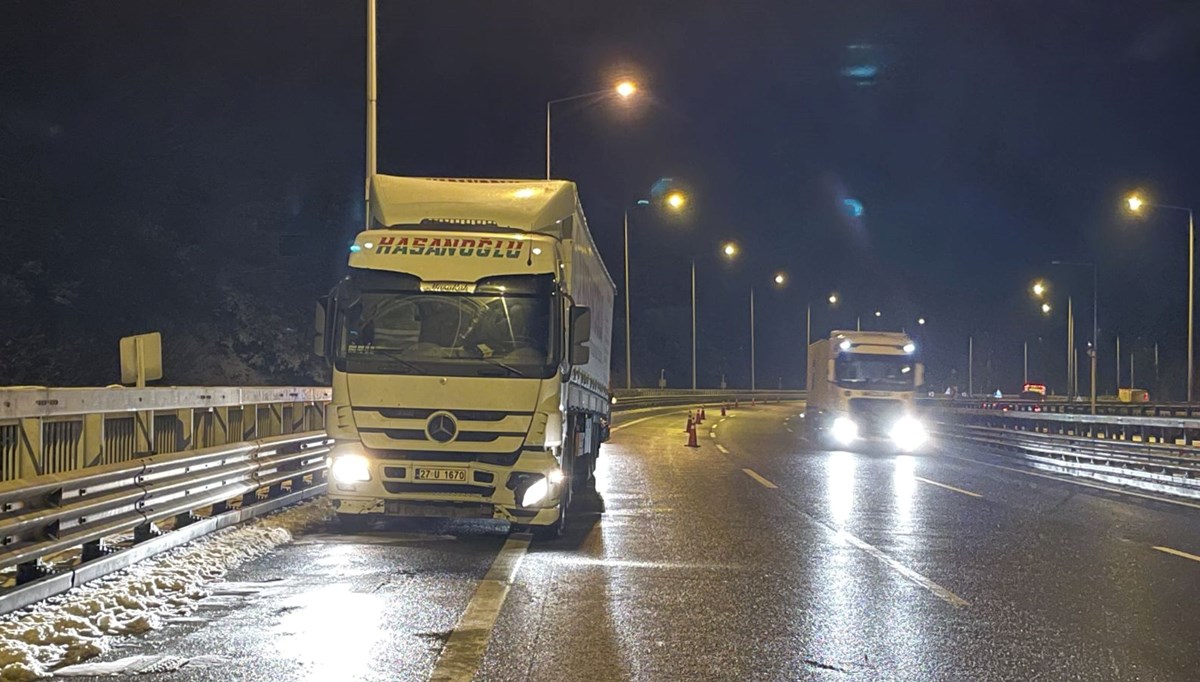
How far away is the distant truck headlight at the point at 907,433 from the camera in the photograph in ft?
94.8

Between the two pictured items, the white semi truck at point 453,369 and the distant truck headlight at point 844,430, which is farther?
the distant truck headlight at point 844,430

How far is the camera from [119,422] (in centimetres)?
1010

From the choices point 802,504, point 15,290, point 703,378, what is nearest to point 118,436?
point 802,504

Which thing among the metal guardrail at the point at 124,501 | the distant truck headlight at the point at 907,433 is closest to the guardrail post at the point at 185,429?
the metal guardrail at the point at 124,501

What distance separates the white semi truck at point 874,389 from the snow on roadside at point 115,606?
20.9 meters

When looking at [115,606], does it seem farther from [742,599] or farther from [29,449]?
[742,599]

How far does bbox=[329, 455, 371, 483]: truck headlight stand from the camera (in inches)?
417

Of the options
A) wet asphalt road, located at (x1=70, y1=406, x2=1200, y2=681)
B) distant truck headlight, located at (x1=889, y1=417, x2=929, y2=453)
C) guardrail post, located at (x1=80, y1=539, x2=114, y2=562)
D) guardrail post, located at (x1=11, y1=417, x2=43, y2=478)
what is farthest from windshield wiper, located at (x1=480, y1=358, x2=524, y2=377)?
distant truck headlight, located at (x1=889, y1=417, x2=929, y2=453)

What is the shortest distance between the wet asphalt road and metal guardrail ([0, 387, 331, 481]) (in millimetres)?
1707

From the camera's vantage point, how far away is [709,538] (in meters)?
11.4

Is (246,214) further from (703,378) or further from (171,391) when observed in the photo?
(703,378)

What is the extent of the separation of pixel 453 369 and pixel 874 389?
66.7 feet

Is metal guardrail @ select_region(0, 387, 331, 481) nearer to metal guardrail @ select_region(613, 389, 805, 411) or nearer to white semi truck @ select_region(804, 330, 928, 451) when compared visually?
white semi truck @ select_region(804, 330, 928, 451)

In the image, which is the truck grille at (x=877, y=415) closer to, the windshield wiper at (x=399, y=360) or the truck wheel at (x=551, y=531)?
the truck wheel at (x=551, y=531)
